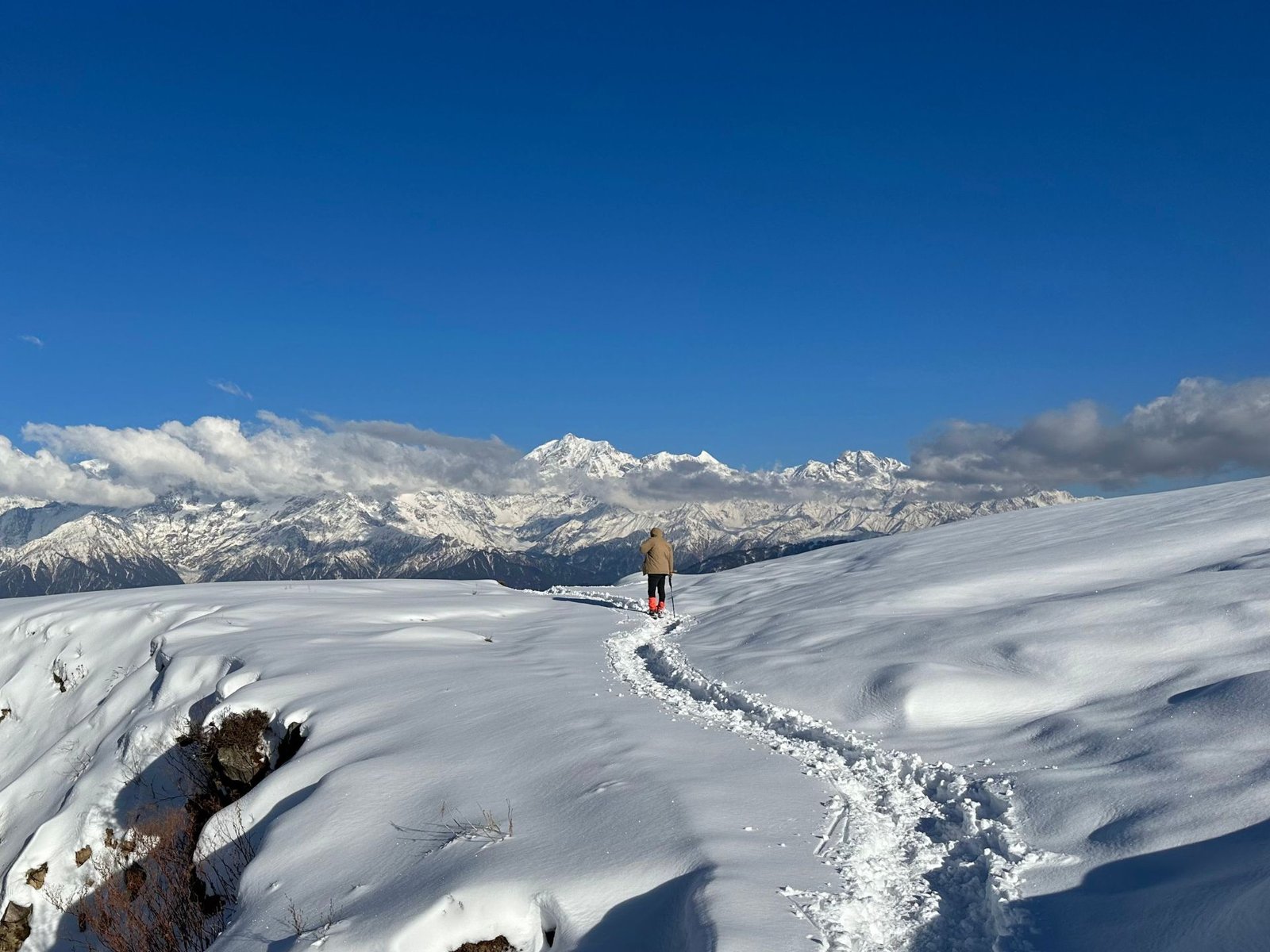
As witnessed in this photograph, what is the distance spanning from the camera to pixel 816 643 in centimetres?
1465

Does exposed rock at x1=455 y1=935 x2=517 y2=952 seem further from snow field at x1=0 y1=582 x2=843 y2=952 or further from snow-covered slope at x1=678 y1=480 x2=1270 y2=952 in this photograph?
snow-covered slope at x1=678 y1=480 x2=1270 y2=952

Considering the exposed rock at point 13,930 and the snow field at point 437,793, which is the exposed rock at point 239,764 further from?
the exposed rock at point 13,930

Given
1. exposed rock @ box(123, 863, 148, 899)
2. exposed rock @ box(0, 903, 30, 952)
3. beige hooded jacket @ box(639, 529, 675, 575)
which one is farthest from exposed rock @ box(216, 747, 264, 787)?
beige hooded jacket @ box(639, 529, 675, 575)

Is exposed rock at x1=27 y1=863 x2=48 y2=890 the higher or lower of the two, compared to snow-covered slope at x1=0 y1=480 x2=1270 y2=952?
lower

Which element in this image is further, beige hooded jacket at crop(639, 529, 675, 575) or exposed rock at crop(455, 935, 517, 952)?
beige hooded jacket at crop(639, 529, 675, 575)

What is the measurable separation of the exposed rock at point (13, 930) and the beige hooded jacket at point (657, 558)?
15.8m

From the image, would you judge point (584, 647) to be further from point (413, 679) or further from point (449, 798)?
point (449, 798)

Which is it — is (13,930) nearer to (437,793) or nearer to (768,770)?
(437,793)

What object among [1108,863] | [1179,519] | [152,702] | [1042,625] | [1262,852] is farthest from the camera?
[1179,519]

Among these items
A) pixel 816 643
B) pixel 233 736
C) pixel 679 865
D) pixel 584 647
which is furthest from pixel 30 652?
pixel 679 865

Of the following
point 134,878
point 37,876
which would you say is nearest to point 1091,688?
point 134,878

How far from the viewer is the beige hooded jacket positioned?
23.8 metres

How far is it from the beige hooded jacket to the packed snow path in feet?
41.4

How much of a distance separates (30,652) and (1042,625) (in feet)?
97.6
